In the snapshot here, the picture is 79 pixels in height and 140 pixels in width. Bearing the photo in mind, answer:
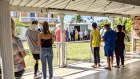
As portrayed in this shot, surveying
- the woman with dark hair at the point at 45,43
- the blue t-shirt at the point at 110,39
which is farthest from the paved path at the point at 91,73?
the woman with dark hair at the point at 45,43

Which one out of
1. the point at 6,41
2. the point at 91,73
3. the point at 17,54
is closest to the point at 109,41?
the point at 91,73

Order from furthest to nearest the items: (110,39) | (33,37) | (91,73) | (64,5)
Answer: (110,39) → (91,73) → (64,5) → (33,37)

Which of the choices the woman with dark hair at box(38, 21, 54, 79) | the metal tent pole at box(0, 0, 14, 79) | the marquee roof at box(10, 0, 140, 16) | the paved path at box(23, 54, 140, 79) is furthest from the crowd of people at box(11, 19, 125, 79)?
the marquee roof at box(10, 0, 140, 16)

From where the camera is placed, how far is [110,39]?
8.03 meters

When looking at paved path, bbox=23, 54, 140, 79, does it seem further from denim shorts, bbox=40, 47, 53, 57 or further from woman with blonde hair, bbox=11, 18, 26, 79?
woman with blonde hair, bbox=11, 18, 26, 79

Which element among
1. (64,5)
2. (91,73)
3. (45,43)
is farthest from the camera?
(91,73)

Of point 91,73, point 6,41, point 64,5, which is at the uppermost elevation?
point 64,5

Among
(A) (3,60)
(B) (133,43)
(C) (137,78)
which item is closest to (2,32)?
(A) (3,60)

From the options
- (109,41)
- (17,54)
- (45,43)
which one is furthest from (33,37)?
(109,41)

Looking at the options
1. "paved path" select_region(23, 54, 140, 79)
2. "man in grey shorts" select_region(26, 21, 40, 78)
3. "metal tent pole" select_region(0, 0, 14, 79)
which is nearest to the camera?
"metal tent pole" select_region(0, 0, 14, 79)

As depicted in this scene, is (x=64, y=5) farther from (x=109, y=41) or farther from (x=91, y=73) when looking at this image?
(x=91, y=73)

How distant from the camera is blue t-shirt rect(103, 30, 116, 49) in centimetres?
795

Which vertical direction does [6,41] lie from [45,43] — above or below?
above

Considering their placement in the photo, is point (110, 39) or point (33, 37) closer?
point (33, 37)
